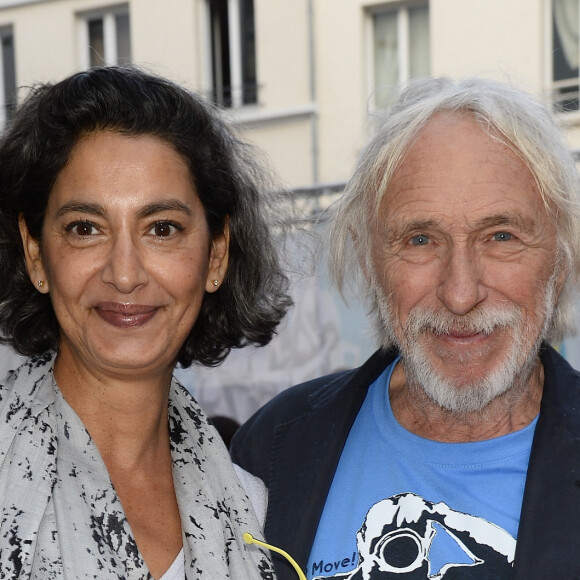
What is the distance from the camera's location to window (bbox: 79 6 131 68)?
1252cm

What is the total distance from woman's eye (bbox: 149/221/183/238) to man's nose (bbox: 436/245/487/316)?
0.70 meters

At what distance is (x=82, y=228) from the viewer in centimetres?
232

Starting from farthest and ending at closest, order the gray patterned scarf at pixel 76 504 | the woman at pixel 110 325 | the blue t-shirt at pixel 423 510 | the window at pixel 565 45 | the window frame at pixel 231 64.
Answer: the window frame at pixel 231 64
the window at pixel 565 45
the blue t-shirt at pixel 423 510
the woman at pixel 110 325
the gray patterned scarf at pixel 76 504

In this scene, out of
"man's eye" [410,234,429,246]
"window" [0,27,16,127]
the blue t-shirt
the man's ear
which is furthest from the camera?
"window" [0,27,16,127]

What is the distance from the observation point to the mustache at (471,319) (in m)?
2.50

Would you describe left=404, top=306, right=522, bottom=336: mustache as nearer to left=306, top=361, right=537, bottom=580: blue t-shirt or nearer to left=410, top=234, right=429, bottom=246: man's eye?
left=410, top=234, right=429, bottom=246: man's eye

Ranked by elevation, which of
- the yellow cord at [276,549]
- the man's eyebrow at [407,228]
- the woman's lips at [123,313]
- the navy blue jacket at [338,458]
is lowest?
the yellow cord at [276,549]

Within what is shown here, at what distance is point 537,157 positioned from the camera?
8.49 ft

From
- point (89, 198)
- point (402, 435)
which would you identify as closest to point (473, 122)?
point (402, 435)

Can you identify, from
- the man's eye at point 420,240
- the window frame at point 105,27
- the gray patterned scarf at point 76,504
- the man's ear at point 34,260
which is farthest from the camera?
the window frame at point 105,27

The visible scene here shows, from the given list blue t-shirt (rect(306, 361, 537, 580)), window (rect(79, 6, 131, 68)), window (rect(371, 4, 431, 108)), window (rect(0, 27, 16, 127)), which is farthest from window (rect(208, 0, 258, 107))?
blue t-shirt (rect(306, 361, 537, 580))

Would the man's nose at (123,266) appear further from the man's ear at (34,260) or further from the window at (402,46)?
the window at (402,46)

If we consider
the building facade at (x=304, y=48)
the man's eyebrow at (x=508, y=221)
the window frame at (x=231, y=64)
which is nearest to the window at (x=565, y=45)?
the building facade at (x=304, y=48)

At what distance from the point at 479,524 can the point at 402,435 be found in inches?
14.3
